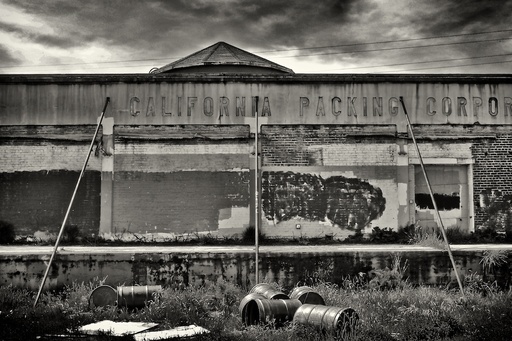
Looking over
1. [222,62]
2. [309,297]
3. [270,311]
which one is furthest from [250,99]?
[270,311]

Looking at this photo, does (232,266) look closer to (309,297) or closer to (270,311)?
(309,297)

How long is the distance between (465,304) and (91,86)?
11.3 metres

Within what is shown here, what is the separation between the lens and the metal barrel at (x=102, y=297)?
33.1 ft

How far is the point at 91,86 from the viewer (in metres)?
16.0

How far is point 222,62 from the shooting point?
20391 millimetres

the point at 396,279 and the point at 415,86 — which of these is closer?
the point at 396,279

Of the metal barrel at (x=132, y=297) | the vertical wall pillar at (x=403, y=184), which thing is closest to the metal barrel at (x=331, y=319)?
Answer: the metal barrel at (x=132, y=297)

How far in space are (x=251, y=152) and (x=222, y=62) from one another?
5.80m

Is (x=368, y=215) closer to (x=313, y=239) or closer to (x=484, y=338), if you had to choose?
(x=313, y=239)

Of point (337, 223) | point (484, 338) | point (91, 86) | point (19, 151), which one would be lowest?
point (484, 338)

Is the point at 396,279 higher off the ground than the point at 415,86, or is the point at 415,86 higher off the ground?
the point at 415,86

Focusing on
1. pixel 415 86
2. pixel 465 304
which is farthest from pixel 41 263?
pixel 415 86

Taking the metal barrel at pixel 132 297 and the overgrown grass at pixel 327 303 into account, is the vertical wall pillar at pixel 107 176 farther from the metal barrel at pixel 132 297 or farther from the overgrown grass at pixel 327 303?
the metal barrel at pixel 132 297

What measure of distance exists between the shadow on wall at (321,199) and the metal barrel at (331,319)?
7303mm
